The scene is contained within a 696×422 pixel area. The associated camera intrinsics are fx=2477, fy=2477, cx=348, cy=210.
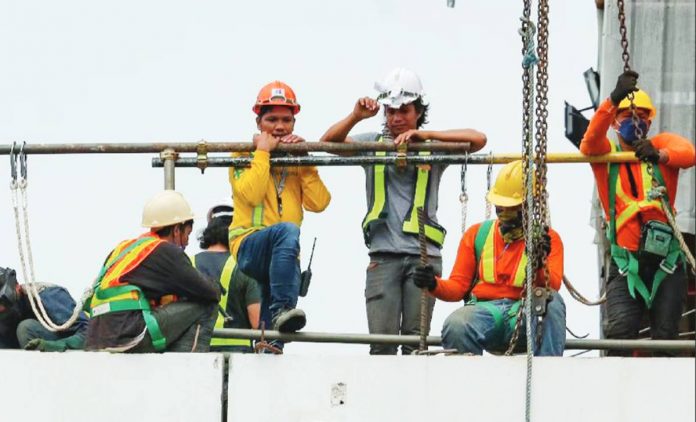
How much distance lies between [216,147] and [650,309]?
3.12 metres

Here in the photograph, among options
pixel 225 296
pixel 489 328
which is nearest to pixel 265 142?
pixel 225 296

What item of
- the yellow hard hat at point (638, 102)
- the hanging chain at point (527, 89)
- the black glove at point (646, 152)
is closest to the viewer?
the hanging chain at point (527, 89)

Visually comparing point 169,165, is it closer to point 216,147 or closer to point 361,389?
point 216,147

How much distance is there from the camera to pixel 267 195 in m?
16.7

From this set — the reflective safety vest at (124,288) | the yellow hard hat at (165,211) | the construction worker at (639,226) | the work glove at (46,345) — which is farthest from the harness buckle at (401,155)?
the work glove at (46,345)

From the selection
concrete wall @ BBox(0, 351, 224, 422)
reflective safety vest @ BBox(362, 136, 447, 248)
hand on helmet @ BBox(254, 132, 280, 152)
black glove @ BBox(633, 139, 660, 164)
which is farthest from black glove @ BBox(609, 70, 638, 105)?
concrete wall @ BBox(0, 351, 224, 422)

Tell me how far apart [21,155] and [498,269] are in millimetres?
3522

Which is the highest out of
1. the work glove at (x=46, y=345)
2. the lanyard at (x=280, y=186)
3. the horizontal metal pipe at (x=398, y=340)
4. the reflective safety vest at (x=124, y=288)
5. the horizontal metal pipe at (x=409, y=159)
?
the horizontal metal pipe at (x=409, y=159)

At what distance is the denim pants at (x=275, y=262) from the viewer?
16.2 m

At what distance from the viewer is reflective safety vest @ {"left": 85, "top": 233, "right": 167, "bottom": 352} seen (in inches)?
Answer: 608

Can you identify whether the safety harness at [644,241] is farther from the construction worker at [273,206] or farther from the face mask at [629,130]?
the construction worker at [273,206]

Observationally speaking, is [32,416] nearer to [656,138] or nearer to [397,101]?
[397,101]

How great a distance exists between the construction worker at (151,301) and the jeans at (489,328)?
151 centimetres

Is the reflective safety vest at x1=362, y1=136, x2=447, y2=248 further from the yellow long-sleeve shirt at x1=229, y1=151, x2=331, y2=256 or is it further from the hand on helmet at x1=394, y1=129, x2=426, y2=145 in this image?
the yellow long-sleeve shirt at x1=229, y1=151, x2=331, y2=256
